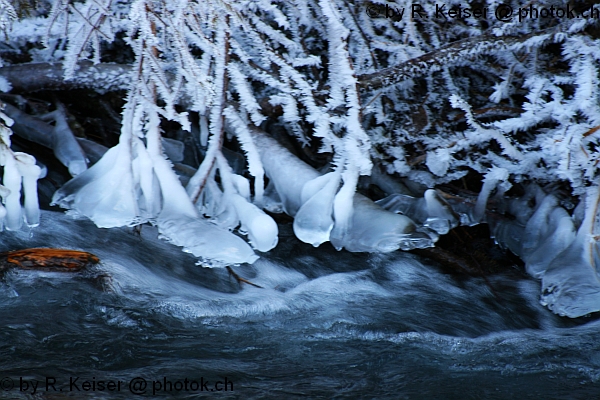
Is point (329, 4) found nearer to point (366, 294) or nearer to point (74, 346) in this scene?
point (366, 294)

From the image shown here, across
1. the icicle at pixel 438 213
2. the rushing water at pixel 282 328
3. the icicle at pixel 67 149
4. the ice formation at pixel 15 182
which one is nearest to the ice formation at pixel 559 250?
the rushing water at pixel 282 328

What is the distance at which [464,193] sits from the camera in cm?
362

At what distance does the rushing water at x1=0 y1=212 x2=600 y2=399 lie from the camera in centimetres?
212

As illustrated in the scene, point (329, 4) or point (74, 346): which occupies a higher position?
point (329, 4)

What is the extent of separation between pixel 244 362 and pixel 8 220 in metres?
1.31

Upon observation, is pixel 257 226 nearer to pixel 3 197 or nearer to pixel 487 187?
pixel 3 197

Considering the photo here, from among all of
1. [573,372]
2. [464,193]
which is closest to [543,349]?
[573,372]

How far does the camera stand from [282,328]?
2.59 meters

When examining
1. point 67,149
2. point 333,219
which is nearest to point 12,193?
point 67,149

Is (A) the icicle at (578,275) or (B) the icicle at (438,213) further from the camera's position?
(B) the icicle at (438,213)

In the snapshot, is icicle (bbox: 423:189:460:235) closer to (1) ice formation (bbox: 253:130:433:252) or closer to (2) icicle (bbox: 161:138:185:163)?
(1) ice formation (bbox: 253:130:433:252)

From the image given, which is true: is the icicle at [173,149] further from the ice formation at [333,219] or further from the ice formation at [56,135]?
the ice formation at [333,219]

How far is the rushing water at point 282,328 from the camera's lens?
2123mm

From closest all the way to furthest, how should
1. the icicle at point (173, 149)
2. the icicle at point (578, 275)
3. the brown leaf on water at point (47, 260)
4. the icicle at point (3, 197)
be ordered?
1. the icicle at point (3, 197)
2. the brown leaf on water at point (47, 260)
3. the icicle at point (578, 275)
4. the icicle at point (173, 149)
